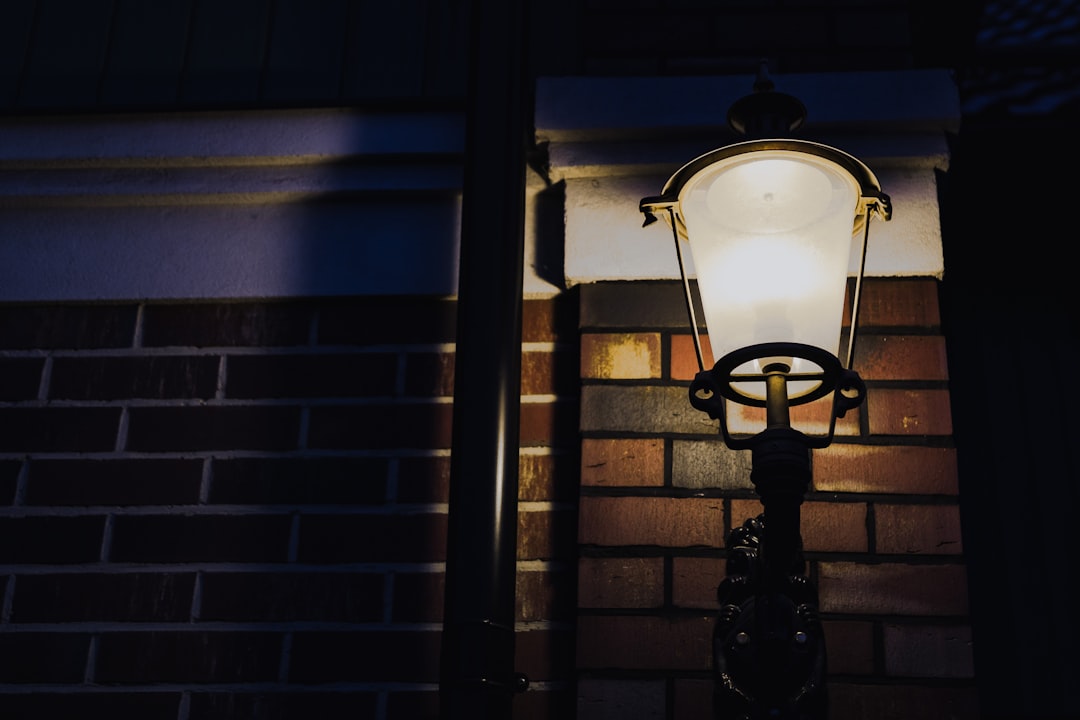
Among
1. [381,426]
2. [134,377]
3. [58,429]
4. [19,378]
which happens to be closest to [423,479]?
[381,426]

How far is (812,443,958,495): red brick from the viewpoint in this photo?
1822 millimetres

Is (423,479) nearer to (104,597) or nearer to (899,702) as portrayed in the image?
(104,597)

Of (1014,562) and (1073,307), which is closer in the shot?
(1014,562)

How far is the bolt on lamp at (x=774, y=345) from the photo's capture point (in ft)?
4.85

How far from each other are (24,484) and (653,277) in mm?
1163

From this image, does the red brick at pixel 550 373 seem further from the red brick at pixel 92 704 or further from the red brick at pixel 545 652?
the red brick at pixel 92 704

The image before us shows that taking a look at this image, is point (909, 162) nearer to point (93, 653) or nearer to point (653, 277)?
point (653, 277)

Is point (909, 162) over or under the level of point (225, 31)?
under

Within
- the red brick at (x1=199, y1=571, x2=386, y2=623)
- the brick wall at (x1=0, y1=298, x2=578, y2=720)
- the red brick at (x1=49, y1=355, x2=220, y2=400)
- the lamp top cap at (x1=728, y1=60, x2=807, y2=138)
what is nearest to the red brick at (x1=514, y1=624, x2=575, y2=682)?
the brick wall at (x1=0, y1=298, x2=578, y2=720)

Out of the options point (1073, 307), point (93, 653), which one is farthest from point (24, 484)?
point (1073, 307)

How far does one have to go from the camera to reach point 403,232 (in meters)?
2.10

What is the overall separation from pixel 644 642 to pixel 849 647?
0.31 metres

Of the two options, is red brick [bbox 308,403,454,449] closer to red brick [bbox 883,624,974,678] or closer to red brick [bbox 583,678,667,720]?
red brick [bbox 583,678,667,720]

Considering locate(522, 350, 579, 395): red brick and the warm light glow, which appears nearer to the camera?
the warm light glow
